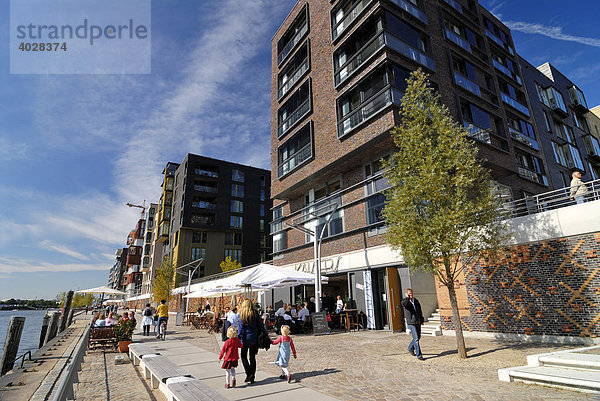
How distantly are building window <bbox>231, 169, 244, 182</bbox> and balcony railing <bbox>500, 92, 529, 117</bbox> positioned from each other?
4300 centimetres

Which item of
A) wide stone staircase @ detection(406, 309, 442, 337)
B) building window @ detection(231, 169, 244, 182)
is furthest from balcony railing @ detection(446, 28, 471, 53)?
building window @ detection(231, 169, 244, 182)

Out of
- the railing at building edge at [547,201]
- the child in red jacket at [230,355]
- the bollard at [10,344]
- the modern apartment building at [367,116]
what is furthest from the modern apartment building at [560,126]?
the bollard at [10,344]

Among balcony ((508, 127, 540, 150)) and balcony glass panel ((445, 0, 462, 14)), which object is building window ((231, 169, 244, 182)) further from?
balcony ((508, 127, 540, 150))

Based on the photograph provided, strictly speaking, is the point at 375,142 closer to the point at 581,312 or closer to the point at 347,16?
the point at 347,16

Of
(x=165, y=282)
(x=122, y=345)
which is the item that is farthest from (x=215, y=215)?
(x=122, y=345)

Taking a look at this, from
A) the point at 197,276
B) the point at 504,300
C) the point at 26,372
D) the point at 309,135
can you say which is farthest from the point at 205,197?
the point at 504,300

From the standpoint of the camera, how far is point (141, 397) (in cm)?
723

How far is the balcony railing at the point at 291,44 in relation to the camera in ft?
90.7

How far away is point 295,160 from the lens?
26.1 m

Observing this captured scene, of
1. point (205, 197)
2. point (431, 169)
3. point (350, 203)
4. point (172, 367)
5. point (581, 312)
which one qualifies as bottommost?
point (172, 367)

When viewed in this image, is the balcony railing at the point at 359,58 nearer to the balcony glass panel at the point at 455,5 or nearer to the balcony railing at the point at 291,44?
the balcony railing at the point at 291,44

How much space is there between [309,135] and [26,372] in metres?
20.5

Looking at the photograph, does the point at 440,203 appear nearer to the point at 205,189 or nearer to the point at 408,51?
the point at 408,51

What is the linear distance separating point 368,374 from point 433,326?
9051mm
